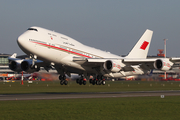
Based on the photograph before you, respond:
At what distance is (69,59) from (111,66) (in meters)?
7.28

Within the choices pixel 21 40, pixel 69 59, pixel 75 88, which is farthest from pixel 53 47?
pixel 75 88

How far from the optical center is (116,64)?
48.2 meters

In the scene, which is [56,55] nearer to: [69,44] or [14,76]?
[69,44]

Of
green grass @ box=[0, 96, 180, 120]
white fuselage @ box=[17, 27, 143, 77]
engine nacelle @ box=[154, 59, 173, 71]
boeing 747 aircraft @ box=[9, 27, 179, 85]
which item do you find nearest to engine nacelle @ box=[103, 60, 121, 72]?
boeing 747 aircraft @ box=[9, 27, 179, 85]

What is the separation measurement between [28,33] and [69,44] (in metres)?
7.20

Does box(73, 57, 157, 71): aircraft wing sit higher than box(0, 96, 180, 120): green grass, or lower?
higher

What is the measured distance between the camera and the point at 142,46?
6494cm

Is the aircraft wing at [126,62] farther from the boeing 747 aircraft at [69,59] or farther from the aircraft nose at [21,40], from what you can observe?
the aircraft nose at [21,40]

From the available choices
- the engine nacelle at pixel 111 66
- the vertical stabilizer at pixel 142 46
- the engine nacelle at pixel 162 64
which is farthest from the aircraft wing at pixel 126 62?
the vertical stabilizer at pixel 142 46

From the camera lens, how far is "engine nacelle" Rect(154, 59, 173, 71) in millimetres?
47844

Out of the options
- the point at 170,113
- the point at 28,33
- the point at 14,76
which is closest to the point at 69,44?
the point at 28,33

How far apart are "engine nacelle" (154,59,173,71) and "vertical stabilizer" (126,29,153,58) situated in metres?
14.7

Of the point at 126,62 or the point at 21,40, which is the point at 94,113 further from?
the point at 126,62

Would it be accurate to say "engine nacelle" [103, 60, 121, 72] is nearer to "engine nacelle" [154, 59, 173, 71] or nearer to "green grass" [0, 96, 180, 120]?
"engine nacelle" [154, 59, 173, 71]
